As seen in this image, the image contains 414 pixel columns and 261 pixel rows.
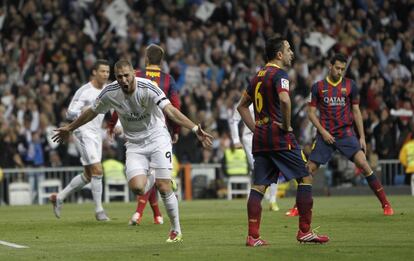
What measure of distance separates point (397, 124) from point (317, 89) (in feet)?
40.3

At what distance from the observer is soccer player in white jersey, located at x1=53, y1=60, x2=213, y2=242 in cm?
1411

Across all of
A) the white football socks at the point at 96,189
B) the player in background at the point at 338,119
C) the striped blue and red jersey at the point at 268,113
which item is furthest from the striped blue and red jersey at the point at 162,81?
the striped blue and red jersey at the point at 268,113

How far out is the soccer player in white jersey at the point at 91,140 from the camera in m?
19.5

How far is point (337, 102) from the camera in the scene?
19.4m

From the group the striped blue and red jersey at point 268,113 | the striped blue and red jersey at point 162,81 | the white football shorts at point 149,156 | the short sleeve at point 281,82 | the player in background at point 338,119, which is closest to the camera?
the short sleeve at point 281,82

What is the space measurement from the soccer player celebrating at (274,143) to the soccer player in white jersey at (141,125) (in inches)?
38.0

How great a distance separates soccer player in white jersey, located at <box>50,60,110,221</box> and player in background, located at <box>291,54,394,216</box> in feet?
11.7

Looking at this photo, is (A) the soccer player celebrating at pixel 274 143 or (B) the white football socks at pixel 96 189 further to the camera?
(B) the white football socks at pixel 96 189

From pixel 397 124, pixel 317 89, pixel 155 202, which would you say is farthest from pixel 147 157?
pixel 397 124

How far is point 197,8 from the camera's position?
118ft

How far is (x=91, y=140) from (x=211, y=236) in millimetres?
5112

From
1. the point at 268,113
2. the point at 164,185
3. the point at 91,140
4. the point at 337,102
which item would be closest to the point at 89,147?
the point at 91,140

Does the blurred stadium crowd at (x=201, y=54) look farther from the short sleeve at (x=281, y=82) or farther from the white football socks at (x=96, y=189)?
the short sleeve at (x=281, y=82)

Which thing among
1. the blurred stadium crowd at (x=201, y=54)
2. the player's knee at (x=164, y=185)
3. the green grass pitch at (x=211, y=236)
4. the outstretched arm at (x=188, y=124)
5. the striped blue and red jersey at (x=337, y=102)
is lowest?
the green grass pitch at (x=211, y=236)
